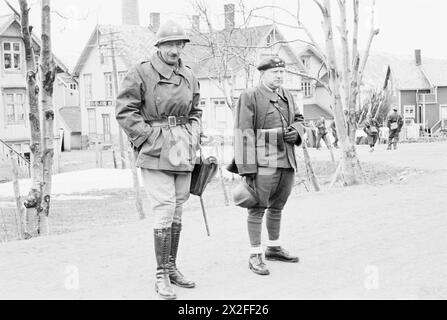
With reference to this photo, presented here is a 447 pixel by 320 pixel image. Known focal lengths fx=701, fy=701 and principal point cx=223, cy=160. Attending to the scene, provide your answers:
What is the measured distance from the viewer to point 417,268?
6.29 meters

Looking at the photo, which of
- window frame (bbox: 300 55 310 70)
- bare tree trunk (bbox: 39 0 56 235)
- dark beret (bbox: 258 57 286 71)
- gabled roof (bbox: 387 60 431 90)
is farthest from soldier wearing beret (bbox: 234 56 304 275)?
gabled roof (bbox: 387 60 431 90)

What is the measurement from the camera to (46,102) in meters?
11.4

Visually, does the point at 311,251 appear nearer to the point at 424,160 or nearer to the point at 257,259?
the point at 257,259

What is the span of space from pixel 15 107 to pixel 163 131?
32.9 meters

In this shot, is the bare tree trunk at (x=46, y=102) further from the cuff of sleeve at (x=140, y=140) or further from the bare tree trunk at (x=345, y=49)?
the bare tree trunk at (x=345, y=49)

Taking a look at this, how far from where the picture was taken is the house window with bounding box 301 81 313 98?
61.4 m

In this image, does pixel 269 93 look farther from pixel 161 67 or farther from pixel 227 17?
pixel 227 17

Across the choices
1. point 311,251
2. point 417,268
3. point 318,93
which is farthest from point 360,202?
point 318,93

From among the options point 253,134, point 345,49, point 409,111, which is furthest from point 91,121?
point 253,134

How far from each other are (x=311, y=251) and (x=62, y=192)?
735 inches

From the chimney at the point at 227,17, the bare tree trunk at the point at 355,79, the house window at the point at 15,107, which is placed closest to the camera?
the bare tree trunk at the point at 355,79

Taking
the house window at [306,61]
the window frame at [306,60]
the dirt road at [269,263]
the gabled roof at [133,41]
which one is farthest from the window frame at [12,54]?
the dirt road at [269,263]

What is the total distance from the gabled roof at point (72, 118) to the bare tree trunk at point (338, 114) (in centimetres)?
4304

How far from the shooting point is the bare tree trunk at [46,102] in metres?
11.2
